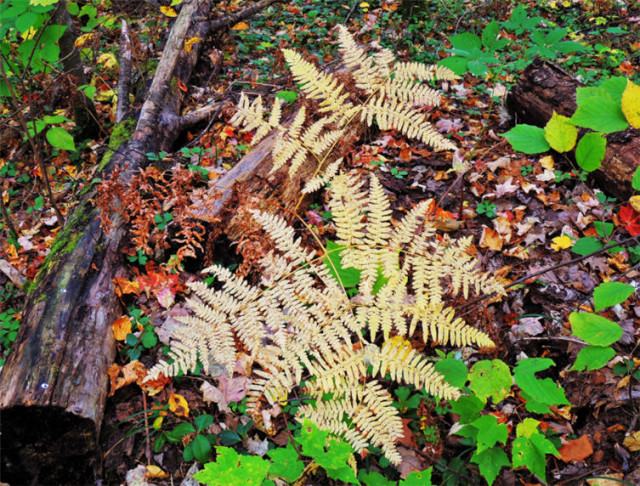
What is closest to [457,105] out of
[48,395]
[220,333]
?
[220,333]

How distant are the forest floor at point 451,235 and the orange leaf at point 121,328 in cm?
1

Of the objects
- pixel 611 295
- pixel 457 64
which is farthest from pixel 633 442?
pixel 457 64

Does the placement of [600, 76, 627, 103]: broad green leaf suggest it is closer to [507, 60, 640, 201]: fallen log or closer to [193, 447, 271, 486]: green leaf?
[507, 60, 640, 201]: fallen log

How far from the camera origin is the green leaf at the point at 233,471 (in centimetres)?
155

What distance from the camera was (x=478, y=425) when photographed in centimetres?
197

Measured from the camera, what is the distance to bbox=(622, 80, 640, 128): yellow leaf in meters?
1.71

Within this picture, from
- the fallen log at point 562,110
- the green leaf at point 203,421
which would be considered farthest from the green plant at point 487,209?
the green leaf at point 203,421

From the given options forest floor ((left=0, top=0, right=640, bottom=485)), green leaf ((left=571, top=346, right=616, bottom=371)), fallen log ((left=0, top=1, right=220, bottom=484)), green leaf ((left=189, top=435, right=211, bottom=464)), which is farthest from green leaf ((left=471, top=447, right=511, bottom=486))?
fallen log ((left=0, top=1, right=220, bottom=484))

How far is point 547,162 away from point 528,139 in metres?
1.89

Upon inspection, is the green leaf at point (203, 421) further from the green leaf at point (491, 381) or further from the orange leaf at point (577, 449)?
the orange leaf at point (577, 449)

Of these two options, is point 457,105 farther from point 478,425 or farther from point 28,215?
point 28,215

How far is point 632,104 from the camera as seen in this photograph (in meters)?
1.72

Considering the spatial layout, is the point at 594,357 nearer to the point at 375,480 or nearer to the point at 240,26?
the point at 375,480

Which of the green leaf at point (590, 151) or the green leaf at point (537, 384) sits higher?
the green leaf at point (590, 151)
